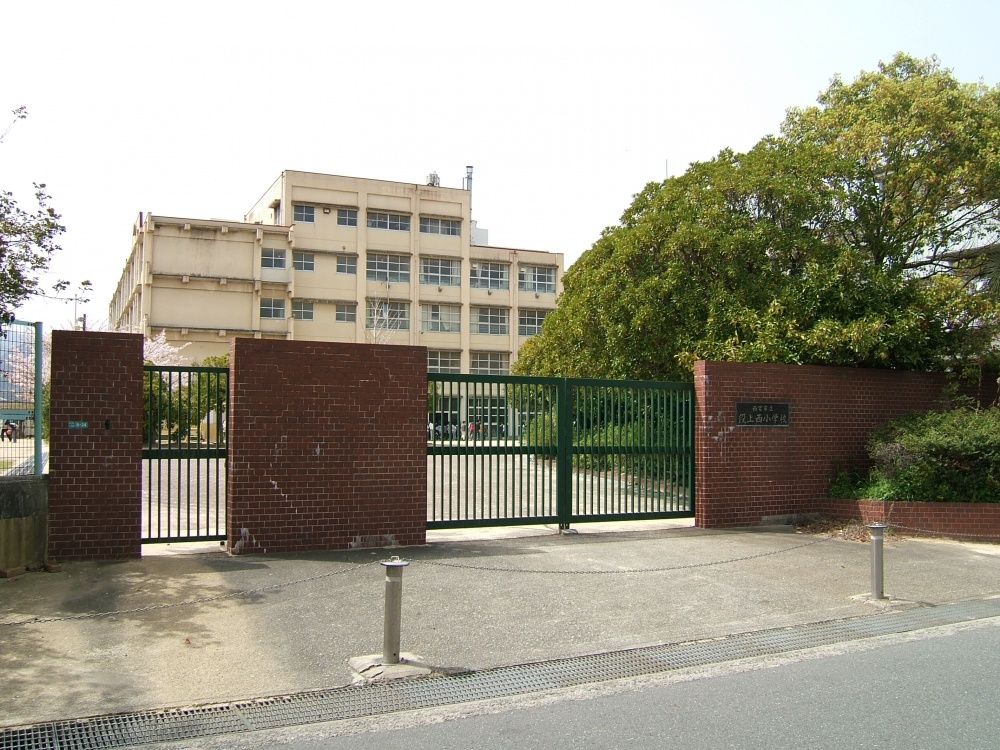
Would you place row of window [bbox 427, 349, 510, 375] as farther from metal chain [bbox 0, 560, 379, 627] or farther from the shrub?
metal chain [bbox 0, 560, 379, 627]

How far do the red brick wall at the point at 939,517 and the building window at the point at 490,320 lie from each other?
52.3 metres

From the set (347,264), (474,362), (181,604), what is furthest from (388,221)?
(181,604)

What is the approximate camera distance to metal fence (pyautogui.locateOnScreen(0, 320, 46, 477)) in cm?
843

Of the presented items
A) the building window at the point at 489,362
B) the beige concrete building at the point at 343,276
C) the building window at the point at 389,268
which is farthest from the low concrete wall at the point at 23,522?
the building window at the point at 489,362

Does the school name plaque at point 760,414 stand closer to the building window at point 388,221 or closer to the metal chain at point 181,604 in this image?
the metal chain at point 181,604

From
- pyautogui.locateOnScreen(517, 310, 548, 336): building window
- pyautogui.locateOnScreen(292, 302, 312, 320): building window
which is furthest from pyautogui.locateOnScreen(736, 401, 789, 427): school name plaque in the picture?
pyautogui.locateOnScreen(517, 310, 548, 336): building window

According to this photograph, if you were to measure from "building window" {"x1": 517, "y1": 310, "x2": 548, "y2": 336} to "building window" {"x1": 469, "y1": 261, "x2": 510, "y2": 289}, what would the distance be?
259 centimetres

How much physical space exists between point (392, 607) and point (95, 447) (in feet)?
15.6

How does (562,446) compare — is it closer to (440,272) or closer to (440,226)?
(440,272)

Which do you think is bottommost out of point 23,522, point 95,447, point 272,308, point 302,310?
point 23,522

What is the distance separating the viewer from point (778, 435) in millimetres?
12594

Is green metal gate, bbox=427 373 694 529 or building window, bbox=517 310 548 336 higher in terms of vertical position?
building window, bbox=517 310 548 336

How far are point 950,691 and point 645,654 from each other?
82.9 inches

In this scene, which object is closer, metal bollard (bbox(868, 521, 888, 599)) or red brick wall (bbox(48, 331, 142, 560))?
metal bollard (bbox(868, 521, 888, 599))
